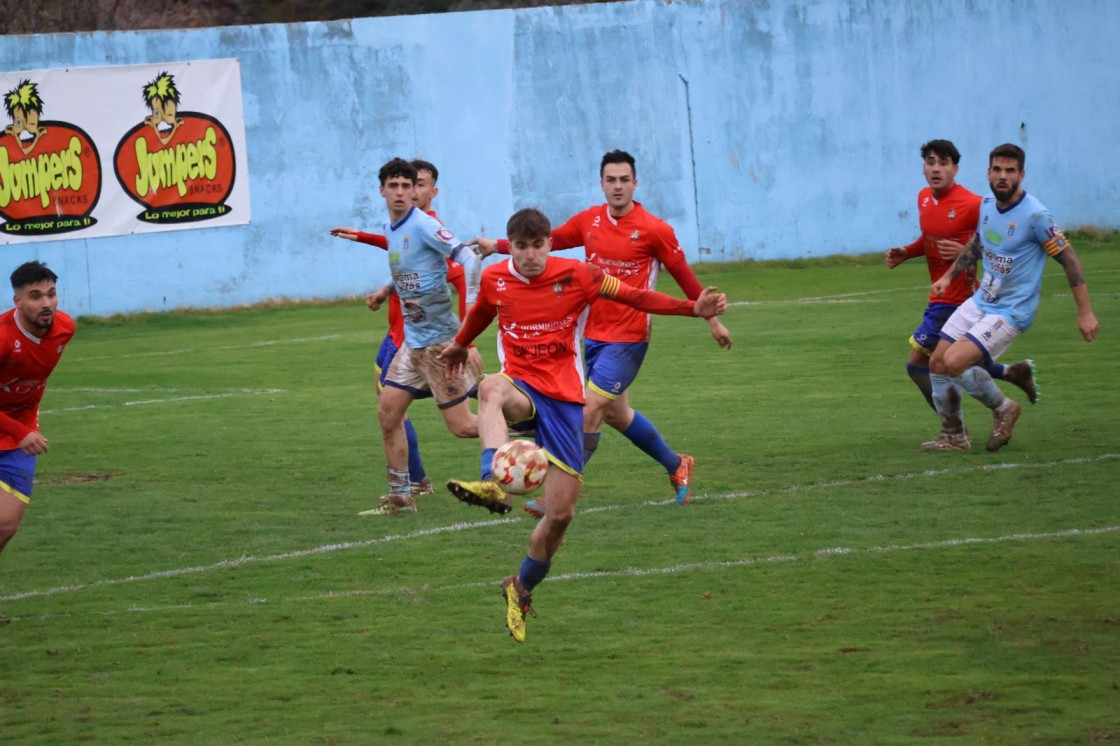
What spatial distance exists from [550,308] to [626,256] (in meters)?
2.85

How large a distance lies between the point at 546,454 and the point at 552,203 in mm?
19375

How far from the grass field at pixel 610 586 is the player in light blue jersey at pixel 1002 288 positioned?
1.59ft

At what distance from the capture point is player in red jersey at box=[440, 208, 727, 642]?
7324mm

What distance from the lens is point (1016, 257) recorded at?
11195mm

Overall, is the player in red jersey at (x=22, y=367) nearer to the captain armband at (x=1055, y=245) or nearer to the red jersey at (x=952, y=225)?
the red jersey at (x=952, y=225)

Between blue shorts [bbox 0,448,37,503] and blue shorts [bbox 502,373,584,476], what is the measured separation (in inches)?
102

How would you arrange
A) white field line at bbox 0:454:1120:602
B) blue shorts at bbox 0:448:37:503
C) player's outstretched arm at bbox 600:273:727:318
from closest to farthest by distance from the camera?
1. player's outstretched arm at bbox 600:273:727:318
2. blue shorts at bbox 0:448:37:503
3. white field line at bbox 0:454:1120:602

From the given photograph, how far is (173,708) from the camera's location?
648 cm

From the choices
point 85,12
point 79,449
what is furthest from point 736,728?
point 85,12

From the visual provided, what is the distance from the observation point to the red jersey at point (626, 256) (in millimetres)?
10430

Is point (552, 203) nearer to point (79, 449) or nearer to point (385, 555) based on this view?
point (79, 449)

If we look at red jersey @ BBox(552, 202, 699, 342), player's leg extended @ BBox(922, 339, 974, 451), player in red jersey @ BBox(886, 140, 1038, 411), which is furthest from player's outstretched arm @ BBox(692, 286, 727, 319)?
player in red jersey @ BBox(886, 140, 1038, 411)

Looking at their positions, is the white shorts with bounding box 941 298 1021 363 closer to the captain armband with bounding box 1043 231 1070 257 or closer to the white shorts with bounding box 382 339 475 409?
the captain armband with bounding box 1043 231 1070 257

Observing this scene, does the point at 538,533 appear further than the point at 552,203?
No
